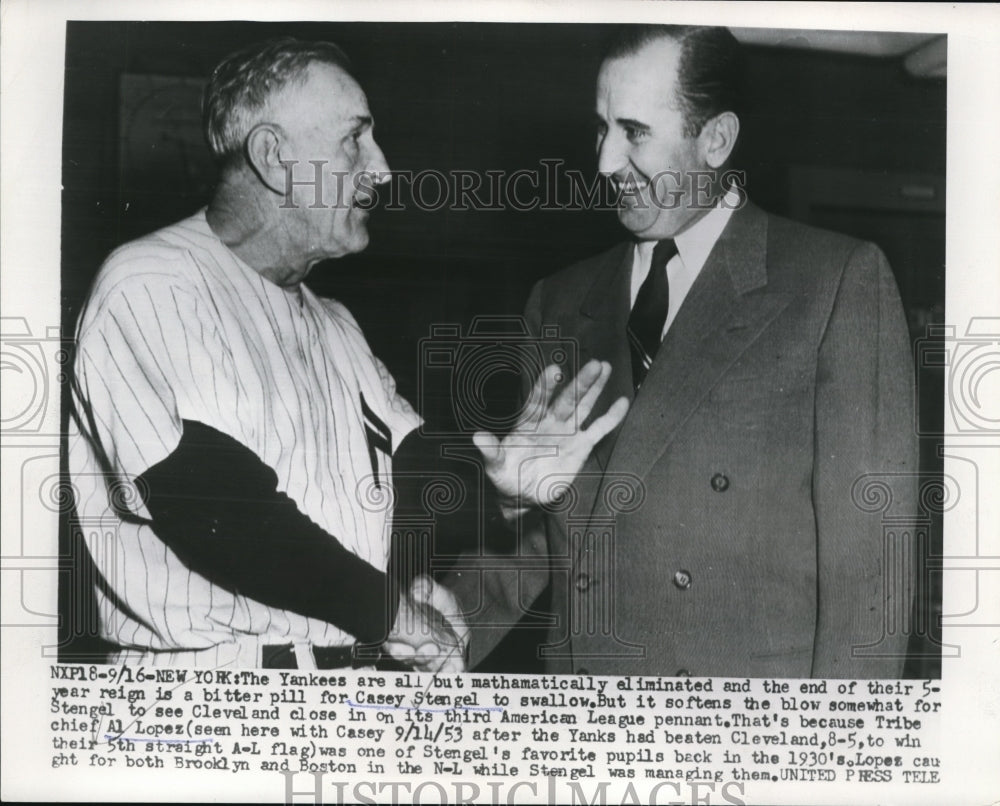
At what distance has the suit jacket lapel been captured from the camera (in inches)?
92.3

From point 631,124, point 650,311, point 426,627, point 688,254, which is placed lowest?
point 426,627

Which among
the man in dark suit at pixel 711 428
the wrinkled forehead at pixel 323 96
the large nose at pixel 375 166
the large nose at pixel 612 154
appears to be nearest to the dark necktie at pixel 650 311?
the man in dark suit at pixel 711 428

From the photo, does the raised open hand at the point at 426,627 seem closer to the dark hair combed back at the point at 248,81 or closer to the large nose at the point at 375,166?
the large nose at the point at 375,166

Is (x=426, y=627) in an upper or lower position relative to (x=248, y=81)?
lower

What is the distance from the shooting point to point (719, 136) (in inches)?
93.5

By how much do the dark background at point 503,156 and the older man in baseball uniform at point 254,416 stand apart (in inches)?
2.4

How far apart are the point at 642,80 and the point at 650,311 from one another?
0.61m

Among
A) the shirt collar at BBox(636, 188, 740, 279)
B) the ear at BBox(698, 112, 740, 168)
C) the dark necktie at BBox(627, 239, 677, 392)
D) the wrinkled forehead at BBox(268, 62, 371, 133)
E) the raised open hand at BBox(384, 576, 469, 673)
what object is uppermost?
the wrinkled forehead at BBox(268, 62, 371, 133)

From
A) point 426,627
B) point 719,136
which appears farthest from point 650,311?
point 426,627

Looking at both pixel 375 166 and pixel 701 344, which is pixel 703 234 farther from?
pixel 375 166

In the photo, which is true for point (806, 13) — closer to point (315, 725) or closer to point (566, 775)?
point (566, 775)

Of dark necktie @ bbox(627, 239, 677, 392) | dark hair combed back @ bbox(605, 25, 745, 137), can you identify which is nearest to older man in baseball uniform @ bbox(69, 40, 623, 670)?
dark necktie @ bbox(627, 239, 677, 392)

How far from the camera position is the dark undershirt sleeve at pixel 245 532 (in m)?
2.37

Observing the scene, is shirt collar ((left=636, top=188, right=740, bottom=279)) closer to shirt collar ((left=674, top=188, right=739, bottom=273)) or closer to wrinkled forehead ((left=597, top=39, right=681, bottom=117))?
shirt collar ((left=674, top=188, right=739, bottom=273))
